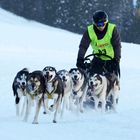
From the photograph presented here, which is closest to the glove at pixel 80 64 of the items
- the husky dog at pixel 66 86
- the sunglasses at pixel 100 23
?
the husky dog at pixel 66 86

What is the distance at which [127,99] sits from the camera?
1398 centimetres

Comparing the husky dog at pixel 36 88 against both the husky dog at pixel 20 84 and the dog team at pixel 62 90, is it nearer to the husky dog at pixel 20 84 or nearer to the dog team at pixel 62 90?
the dog team at pixel 62 90

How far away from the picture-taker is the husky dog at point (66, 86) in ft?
33.6

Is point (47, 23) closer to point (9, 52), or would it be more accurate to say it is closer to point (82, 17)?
point (82, 17)

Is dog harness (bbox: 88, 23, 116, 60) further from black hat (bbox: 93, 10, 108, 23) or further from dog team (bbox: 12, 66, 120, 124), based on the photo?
dog team (bbox: 12, 66, 120, 124)

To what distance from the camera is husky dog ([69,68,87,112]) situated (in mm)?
10695

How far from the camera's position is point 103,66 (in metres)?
11.0

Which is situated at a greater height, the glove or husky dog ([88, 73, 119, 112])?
the glove

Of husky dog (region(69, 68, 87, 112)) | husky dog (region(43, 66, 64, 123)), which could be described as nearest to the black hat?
husky dog (region(69, 68, 87, 112))

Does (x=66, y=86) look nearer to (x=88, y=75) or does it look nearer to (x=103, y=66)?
(x=88, y=75)

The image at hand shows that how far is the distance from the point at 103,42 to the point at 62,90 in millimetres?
1659

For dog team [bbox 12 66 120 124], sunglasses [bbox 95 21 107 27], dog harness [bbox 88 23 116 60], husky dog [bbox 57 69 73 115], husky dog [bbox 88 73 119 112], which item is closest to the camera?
dog team [bbox 12 66 120 124]

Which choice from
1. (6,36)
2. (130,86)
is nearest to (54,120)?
(130,86)

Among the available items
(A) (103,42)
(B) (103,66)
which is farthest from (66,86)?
(A) (103,42)
